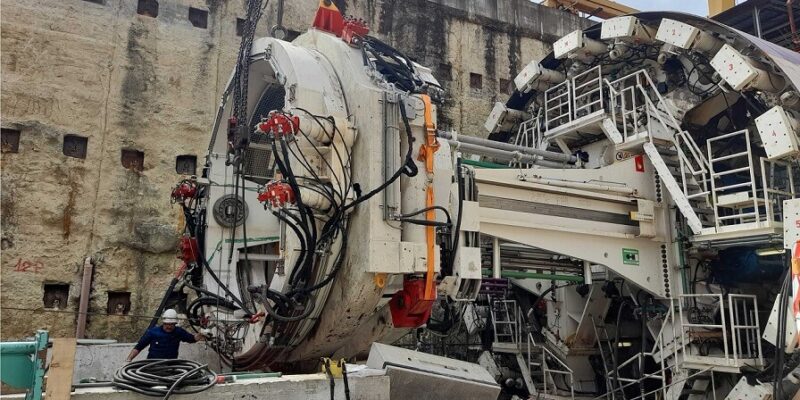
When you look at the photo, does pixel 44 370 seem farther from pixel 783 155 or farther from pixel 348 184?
pixel 783 155

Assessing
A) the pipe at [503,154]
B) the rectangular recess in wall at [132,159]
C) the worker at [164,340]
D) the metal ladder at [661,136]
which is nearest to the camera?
the worker at [164,340]

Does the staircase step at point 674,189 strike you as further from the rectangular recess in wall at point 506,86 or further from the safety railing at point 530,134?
the rectangular recess in wall at point 506,86

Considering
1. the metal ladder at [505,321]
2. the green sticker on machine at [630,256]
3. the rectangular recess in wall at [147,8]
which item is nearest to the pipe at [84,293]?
the rectangular recess in wall at [147,8]

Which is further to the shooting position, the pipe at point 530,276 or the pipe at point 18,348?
the pipe at point 530,276

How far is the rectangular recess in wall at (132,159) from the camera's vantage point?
10.4 m

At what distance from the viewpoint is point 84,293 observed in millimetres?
9555

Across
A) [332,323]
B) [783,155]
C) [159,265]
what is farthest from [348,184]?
[159,265]

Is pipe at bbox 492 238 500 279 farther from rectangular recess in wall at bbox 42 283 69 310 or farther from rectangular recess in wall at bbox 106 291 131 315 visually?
rectangular recess in wall at bbox 42 283 69 310

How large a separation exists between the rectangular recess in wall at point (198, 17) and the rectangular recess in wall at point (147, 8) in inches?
24.0

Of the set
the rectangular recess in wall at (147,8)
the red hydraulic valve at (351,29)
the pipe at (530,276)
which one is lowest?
the pipe at (530,276)

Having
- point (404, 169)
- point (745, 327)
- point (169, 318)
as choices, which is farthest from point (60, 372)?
point (745, 327)

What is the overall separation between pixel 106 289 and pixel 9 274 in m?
1.34

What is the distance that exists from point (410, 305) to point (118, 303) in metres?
6.86

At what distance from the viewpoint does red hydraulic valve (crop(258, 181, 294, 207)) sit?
448 cm
